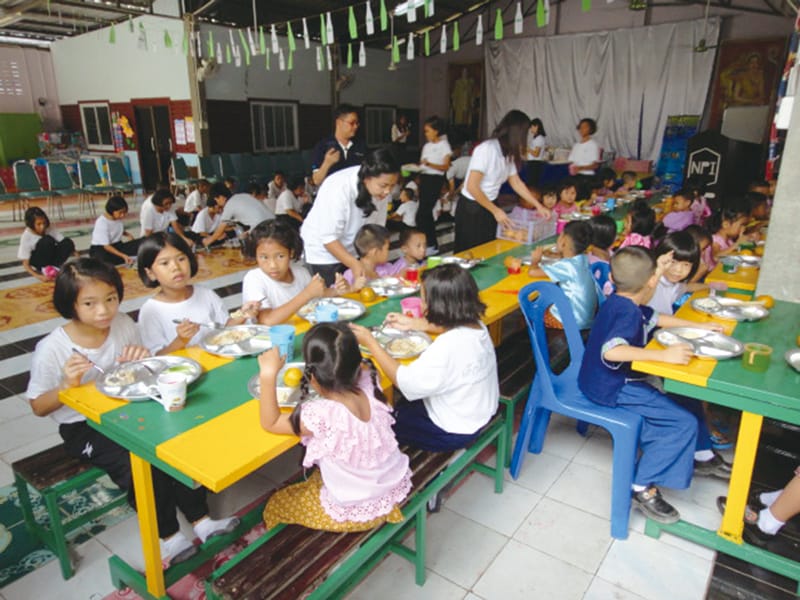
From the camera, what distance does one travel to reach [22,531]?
227 centimetres

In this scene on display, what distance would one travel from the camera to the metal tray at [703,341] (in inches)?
82.6

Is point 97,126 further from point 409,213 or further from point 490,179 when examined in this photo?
point 490,179

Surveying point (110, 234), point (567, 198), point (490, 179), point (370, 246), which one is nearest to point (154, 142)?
point (110, 234)

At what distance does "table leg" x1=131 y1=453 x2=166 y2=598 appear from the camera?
5.70 feet

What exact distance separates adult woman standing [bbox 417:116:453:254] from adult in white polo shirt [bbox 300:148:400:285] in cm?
373

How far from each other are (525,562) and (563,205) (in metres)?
4.10

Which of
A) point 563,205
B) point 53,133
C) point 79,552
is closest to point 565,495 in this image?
point 79,552

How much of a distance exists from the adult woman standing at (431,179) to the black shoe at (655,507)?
15.8 feet

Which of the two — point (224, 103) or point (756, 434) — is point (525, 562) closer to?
point (756, 434)

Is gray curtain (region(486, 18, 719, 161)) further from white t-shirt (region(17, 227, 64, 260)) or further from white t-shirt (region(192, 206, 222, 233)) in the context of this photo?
white t-shirt (region(17, 227, 64, 260))

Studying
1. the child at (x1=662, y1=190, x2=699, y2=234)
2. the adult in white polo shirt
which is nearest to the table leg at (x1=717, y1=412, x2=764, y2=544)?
the adult in white polo shirt

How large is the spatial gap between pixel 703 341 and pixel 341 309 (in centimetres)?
155

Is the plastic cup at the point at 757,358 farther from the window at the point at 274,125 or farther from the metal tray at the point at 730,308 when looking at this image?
the window at the point at 274,125

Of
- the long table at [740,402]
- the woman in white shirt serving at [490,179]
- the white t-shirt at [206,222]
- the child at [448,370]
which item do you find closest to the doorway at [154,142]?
the white t-shirt at [206,222]
